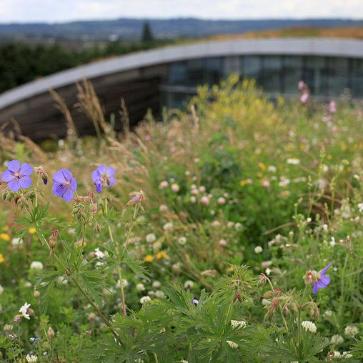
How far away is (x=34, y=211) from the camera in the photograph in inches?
80.3

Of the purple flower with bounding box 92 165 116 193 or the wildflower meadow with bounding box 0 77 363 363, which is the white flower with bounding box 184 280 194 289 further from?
the purple flower with bounding box 92 165 116 193

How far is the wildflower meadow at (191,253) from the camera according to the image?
1.94m

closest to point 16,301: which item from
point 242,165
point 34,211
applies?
point 34,211

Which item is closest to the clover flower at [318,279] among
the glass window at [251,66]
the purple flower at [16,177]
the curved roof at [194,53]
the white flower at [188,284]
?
the purple flower at [16,177]

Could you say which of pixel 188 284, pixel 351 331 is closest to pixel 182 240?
pixel 188 284

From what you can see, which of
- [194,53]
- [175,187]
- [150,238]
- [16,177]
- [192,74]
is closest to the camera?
[16,177]

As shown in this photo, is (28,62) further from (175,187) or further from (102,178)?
(102,178)

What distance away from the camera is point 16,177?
6.73 ft

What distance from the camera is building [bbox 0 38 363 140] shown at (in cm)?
1908

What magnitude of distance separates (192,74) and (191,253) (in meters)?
18.0

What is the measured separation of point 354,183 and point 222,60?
16456 millimetres

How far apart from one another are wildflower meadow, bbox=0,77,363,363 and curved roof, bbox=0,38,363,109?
41.6 feet

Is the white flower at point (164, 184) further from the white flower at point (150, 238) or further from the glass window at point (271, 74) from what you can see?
the glass window at point (271, 74)

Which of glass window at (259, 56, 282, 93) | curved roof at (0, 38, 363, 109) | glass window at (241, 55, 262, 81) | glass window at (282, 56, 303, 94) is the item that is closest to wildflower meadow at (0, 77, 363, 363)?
curved roof at (0, 38, 363, 109)
